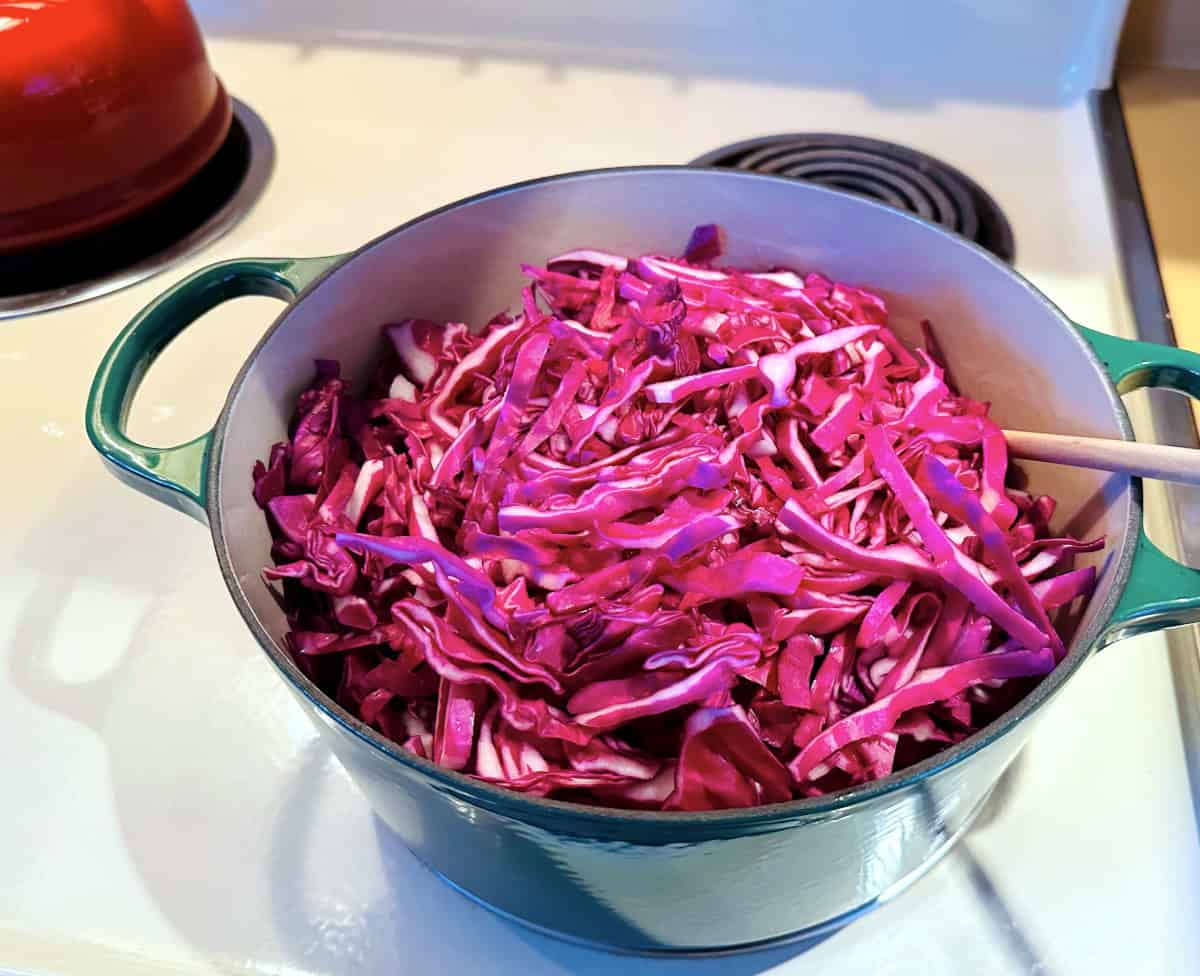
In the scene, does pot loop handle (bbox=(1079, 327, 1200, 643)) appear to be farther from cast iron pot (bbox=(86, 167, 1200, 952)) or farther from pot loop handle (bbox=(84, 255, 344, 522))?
pot loop handle (bbox=(84, 255, 344, 522))

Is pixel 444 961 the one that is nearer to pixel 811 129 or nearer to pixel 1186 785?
pixel 1186 785

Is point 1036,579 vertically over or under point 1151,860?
over

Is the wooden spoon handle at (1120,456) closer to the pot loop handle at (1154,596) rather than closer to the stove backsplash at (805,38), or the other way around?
the pot loop handle at (1154,596)

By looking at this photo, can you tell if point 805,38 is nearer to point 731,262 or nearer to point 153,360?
A: point 731,262

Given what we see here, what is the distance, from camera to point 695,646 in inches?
23.9

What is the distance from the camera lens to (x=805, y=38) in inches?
52.7

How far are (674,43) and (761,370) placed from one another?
0.80 metres

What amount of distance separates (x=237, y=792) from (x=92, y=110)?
684mm

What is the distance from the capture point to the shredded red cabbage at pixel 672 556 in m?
0.61

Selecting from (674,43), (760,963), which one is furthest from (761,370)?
(674,43)

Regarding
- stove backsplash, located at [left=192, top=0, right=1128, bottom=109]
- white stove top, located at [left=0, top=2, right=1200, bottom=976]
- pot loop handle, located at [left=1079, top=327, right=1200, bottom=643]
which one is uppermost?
stove backsplash, located at [left=192, top=0, right=1128, bottom=109]

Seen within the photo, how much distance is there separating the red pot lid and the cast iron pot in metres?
0.37

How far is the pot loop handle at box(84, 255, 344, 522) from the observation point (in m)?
0.64

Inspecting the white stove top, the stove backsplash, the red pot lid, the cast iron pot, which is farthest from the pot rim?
the stove backsplash
